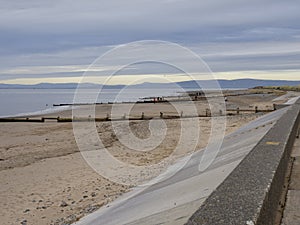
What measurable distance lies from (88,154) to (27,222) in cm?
710

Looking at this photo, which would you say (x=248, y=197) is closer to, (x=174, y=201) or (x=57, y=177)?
(x=174, y=201)

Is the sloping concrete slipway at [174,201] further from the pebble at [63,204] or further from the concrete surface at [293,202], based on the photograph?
the pebble at [63,204]

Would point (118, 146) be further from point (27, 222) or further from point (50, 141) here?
point (27, 222)

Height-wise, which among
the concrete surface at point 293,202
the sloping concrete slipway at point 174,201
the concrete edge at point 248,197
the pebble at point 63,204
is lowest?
the pebble at point 63,204

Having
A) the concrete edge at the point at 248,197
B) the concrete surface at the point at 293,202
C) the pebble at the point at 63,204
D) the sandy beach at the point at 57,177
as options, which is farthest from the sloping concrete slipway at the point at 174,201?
the pebble at the point at 63,204

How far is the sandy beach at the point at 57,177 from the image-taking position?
8.15 meters

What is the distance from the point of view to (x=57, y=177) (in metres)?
11.2

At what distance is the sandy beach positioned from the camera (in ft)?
26.7

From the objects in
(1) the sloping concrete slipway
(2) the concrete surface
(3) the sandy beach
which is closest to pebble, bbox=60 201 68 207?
(3) the sandy beach

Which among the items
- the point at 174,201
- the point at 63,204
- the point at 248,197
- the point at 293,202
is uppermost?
the point at 248,197

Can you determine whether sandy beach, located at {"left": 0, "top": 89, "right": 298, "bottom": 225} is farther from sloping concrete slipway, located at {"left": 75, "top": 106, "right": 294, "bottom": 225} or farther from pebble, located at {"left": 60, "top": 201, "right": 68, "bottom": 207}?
sloping concrete slipway, located at {"left": 75, "top": 106, "right": 294, "bottom": 225}

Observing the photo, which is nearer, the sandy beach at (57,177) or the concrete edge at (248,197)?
the concrete edge at (248,197)

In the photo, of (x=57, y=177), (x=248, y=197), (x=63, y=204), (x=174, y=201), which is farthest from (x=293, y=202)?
(x=57, y=177)

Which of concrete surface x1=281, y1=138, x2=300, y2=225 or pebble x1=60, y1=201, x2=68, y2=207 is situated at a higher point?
concrete surface x1=281, y1=138, x2=300, y2=225
